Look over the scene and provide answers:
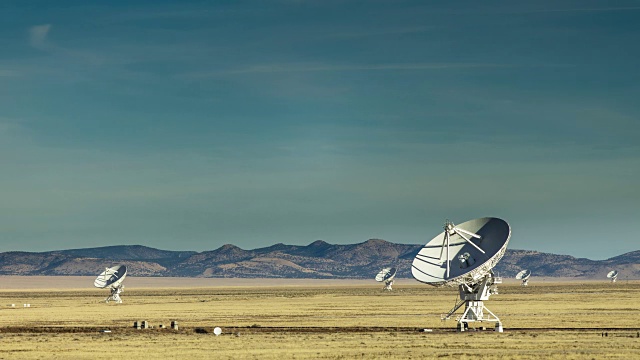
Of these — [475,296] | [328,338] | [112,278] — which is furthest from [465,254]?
[112,278]

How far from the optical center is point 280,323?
97188 mm

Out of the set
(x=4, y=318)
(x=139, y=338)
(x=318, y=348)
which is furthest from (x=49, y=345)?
(x=4, y=318)

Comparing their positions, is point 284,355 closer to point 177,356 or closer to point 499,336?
point 177,356

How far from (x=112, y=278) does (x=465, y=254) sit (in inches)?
3650

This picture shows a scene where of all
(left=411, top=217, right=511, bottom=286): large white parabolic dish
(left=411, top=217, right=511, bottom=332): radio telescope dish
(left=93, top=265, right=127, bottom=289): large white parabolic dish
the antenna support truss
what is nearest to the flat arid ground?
the antenna support truss

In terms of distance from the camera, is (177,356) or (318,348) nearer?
(177,356)

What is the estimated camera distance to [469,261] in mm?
83375

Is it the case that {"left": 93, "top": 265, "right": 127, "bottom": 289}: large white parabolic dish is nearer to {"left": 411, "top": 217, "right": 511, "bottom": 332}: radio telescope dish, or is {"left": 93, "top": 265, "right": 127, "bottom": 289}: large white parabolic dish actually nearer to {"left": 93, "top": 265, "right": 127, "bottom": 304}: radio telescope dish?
{"left": 93, "top": 265, "right": 127, "bottom": 304}: radio telescope dish

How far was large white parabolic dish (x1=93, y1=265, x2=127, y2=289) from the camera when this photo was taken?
538 ft

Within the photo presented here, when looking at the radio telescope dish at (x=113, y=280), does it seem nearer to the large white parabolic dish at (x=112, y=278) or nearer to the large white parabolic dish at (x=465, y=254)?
the large white parabolic dish at (x=112, y=278)

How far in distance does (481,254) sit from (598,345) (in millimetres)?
16285

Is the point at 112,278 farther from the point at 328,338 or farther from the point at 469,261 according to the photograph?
the point at 328,338

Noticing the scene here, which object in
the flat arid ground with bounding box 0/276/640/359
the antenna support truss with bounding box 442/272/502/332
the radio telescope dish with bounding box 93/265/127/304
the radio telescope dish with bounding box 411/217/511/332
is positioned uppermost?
the radio telescope dish with bounding box 93/265/127/304

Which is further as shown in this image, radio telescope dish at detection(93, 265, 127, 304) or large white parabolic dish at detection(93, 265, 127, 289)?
radio telescope dish at detection(93, 265, 127, 304)
